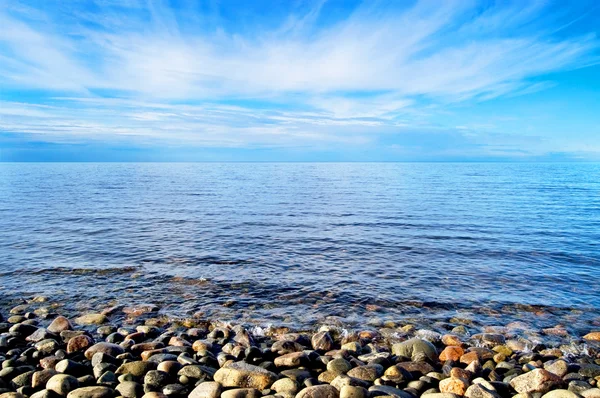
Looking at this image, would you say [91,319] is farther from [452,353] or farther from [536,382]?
[536,382]

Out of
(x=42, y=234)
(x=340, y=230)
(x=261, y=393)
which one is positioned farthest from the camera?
(x=340, y=230)

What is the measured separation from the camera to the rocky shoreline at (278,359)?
713 cm

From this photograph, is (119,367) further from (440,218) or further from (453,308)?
(440,218)

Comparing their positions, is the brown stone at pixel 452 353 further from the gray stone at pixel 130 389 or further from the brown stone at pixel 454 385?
the gray stone at pixel 130 389

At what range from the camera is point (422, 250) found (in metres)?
18.8

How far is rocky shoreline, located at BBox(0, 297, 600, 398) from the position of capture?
7.13 metres

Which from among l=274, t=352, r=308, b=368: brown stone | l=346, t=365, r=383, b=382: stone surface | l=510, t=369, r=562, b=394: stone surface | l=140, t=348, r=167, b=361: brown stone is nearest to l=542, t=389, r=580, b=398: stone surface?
l=510, t=369, r=562, b=394: stone surface

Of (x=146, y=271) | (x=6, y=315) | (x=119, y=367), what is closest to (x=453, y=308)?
(x=119, y=367)

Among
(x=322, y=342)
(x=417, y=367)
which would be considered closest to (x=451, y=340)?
(x=417, y=367)

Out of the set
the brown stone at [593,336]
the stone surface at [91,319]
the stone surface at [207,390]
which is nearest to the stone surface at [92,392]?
the stone surface at [207,390]

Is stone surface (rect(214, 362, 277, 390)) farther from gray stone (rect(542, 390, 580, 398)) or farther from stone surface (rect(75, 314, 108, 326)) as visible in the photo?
stone surface (rect(75, 314, 108, 326))

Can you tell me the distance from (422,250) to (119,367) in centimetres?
1437

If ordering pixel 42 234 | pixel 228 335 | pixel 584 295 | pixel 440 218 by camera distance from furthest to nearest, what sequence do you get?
pixel 440 218, pixel 42 234, pixel 584 295, pixel 228 335

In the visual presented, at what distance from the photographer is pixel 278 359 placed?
8328mm
